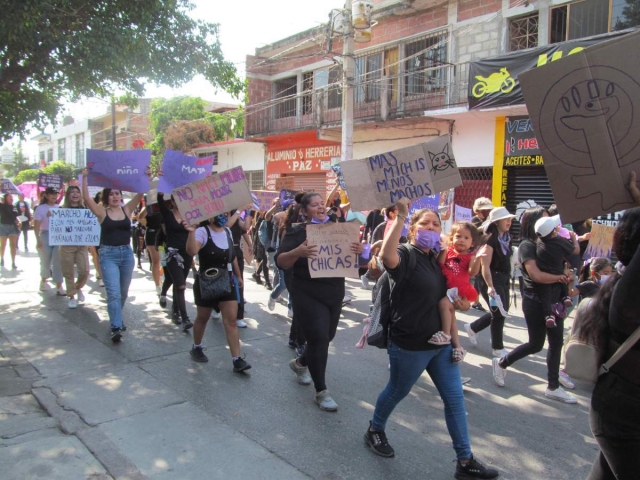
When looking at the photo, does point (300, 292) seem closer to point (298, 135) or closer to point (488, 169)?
point (488, 169)

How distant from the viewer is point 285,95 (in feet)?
70.7

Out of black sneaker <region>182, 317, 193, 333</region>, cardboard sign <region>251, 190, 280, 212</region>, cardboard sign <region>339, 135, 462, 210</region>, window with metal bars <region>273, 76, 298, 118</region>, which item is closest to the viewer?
cardboard sign <region>339, 135, 462, 210</region>

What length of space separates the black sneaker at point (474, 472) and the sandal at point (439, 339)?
28.8 inches

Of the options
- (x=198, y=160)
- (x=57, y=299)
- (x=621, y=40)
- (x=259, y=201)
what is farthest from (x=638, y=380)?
(x=259, y=201)

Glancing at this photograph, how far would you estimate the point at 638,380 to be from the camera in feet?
6.51

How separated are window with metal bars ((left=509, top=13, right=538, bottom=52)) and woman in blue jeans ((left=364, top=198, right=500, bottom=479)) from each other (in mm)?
12158

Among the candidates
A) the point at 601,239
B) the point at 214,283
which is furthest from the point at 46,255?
the point at 601,239

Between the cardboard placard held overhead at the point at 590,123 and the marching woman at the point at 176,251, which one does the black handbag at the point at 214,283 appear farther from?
the cardboard placard held overhead at the point at 590,123

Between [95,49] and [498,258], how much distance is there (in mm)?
6609

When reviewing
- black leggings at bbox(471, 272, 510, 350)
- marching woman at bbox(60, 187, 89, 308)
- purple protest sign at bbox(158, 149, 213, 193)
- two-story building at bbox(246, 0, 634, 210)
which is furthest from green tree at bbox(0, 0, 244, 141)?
black leggings at bbox(471, 272, 510, 350)

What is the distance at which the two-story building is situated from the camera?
504 inches

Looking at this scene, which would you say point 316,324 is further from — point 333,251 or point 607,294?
point 607,294

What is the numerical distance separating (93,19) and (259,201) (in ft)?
14.9

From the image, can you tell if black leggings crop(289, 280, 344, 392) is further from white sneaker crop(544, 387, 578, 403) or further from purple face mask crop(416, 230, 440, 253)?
white sneaker crop(544, 387, 578, 403)
